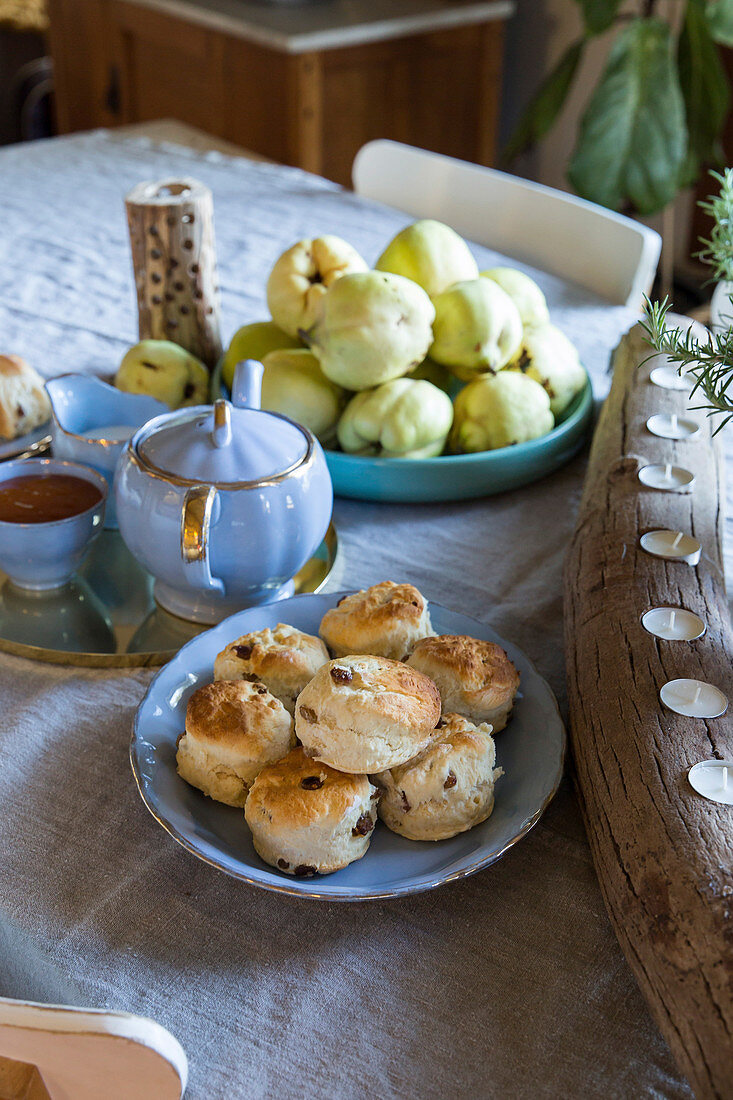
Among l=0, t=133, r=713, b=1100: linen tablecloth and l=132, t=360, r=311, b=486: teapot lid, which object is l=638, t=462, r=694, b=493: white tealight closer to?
l=0, t=133, r=713, b=1100: linen tablecloth

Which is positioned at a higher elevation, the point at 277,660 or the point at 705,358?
the point at 705,358

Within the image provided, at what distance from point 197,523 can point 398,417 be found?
260mm

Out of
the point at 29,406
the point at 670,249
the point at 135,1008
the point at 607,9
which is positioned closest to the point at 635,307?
the point at 29,406

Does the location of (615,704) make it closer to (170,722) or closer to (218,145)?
(170,722)

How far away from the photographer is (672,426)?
85cm

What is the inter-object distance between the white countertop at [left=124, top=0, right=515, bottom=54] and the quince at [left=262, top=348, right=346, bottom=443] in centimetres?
187

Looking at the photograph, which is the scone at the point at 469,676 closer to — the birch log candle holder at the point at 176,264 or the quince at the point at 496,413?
the quince at the point at 496,413

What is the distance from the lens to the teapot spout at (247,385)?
79 centimetres

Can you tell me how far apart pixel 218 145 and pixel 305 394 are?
3.79 feet

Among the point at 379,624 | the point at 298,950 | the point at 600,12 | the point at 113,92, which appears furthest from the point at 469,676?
the point at 113,92

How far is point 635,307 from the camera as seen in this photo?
133 cm

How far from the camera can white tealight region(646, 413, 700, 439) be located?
2.76 feet

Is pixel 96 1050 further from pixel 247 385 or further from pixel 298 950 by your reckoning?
A: pixel 247 385

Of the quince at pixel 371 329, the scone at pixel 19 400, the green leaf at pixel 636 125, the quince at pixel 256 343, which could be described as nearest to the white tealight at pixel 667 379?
the quince at pixel 371 329
